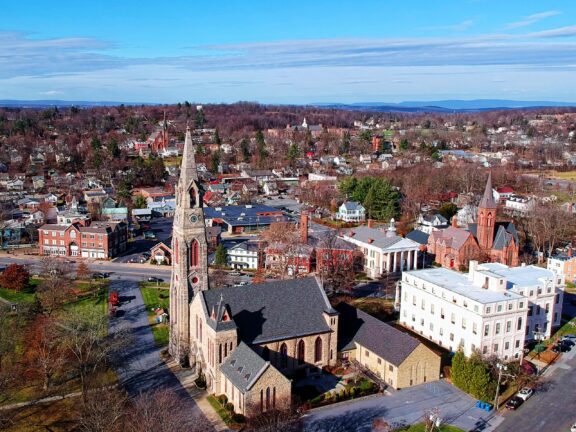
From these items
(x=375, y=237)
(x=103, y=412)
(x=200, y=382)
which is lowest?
(x=200, y=382)

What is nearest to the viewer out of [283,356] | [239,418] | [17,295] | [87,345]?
[239,418]

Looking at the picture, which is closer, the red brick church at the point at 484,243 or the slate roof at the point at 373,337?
the slate roof at the point at 373,337

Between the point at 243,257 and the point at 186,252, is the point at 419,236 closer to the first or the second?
the point at 243,257

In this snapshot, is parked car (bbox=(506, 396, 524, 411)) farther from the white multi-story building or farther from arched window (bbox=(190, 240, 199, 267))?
arched window (bbox=(190, 240, 199, 267))

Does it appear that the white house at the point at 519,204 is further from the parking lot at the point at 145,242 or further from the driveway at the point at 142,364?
the driveway at the point at 142,364

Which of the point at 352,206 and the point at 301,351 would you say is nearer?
the point at 301,351

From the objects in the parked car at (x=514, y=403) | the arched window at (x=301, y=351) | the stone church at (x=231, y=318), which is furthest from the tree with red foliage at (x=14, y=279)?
the parked car at (x=514, y=403)

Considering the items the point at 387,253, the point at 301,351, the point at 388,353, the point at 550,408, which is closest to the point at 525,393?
the point at 550,408
